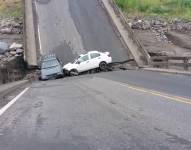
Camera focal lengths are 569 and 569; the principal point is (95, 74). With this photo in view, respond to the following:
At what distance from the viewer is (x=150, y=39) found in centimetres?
5375

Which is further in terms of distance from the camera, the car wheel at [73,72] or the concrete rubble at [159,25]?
the concrete rubble at [159,25]

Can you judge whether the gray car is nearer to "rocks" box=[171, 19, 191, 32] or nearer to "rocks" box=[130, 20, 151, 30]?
"rocks" box=[130, 20, 151, 30]

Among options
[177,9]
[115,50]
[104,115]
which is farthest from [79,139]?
[177,9]

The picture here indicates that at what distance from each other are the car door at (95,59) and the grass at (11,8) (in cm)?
1854

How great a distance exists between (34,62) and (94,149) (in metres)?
39.3

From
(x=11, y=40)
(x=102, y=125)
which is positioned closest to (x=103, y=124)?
(x=102, y=125)

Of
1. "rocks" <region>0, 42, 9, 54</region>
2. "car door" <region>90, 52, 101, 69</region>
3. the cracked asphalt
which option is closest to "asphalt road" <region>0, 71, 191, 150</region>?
the cracked asphalt

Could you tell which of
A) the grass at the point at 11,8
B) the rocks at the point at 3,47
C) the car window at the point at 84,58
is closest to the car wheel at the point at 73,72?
the car window at the point at 84,58

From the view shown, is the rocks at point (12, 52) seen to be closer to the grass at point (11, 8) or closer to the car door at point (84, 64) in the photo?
the car door at point (84, 64)

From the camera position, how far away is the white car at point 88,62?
1751 inches

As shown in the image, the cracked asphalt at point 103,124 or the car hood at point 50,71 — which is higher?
the car hood at point 50,71

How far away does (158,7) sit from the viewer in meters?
65.4

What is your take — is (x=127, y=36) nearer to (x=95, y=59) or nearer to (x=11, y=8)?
(x=95, y=59)

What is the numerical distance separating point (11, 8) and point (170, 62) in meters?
30.3
